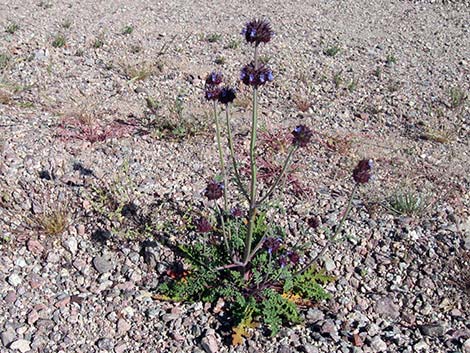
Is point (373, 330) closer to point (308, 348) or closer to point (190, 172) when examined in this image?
point (308, 348)

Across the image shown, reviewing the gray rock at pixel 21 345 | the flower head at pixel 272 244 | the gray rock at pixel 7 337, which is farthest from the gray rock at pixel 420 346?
the gray rock at pixel 7 337

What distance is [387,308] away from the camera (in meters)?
4.17

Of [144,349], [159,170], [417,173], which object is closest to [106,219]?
[159,170]

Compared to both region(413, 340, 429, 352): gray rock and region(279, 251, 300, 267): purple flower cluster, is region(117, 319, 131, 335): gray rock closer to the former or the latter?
region(279, 251, 300, 267): purple flower cluster

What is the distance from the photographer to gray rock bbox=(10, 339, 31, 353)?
A: 3670mm

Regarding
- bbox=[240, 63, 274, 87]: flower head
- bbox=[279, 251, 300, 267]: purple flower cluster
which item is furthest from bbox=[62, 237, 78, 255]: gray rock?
bbox=[240, 63, 274, 87]: flower head

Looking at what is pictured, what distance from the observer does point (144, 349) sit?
3.80m

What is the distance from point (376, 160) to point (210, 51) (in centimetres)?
336

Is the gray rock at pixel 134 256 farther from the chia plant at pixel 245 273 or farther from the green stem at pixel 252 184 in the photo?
the green stem at pixel 252 184

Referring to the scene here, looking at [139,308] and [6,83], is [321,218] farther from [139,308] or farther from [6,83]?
[6,83]

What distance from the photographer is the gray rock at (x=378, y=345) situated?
384 cm

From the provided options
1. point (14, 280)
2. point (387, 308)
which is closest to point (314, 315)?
point (387, 308)

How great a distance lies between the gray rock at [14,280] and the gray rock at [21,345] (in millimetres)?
503

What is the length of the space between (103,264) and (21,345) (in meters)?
0.85
